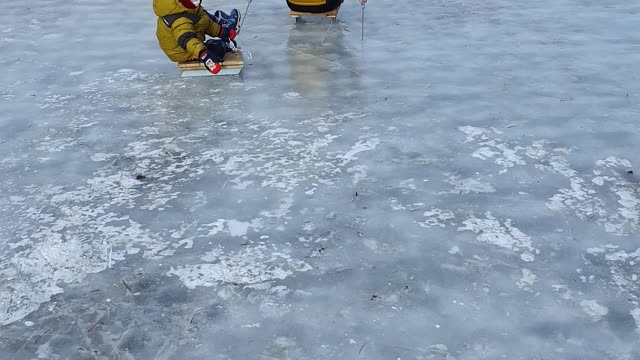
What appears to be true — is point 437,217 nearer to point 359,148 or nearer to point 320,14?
point 359,148

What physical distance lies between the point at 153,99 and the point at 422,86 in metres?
2.38

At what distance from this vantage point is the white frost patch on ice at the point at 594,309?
3.27m

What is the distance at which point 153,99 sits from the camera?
235 inches

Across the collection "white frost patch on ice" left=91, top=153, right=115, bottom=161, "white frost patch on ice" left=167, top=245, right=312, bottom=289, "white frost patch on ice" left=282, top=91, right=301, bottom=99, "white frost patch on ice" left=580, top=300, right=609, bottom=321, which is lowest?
"white frost patch on ice" left=580, top=300, right=609, bottom=321

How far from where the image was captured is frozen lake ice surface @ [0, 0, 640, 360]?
3.28 m

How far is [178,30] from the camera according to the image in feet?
20.4

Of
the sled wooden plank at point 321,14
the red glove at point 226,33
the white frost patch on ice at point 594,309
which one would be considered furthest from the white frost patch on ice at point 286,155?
the sled wooden plank at point 321,14

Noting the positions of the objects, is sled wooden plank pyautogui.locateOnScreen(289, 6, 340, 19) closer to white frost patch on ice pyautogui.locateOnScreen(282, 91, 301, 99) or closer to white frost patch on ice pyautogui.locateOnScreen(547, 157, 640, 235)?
white frost patch on ice pyautogui.locateOnScreen(282, 91, 301, 99)

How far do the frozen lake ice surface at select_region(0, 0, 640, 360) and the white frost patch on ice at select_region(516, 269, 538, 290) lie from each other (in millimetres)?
16

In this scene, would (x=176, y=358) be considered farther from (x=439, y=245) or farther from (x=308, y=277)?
(x=439, y=245)

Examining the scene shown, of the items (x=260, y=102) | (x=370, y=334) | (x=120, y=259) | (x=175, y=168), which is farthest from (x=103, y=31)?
(x=370, y=334)

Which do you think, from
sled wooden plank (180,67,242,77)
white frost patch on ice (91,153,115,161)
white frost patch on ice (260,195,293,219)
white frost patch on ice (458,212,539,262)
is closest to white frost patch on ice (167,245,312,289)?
white frost patch on ice (260,195,293,219)

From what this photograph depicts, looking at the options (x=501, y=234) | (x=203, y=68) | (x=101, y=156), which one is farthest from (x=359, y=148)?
(x=203, y=68)

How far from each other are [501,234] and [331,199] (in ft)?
3.53
